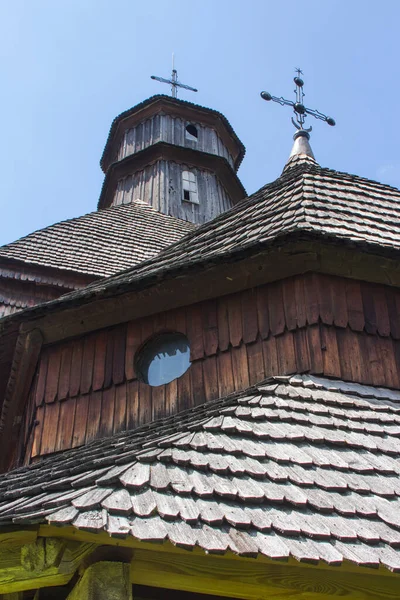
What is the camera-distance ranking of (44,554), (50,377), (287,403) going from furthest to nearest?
(50,377) → (287,403) → (44,554)

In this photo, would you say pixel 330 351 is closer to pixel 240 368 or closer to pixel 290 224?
pixel 240 368

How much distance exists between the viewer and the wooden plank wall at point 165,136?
20.3 metres

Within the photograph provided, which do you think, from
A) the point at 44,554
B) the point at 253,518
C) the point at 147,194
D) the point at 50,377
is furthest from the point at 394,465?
the point at 147,194

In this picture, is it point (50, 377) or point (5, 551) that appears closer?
point (5, 551)

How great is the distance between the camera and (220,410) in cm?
507

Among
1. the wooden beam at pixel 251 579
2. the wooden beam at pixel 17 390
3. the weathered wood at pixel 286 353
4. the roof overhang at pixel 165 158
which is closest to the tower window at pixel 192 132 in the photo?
the roof overhang at pixel 165 158

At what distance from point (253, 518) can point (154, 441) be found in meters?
1.07

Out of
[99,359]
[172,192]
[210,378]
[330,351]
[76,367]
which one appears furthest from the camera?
[172,192]

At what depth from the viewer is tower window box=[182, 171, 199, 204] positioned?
62.4 ft

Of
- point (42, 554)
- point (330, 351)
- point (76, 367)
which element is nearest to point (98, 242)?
point (76, 367)

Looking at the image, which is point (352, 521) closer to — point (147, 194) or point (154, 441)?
point (154, 441)

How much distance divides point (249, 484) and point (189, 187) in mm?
15827

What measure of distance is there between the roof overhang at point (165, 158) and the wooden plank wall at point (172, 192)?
148 mm

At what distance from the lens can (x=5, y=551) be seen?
3719 millimetres
